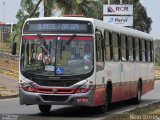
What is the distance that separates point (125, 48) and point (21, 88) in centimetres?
559

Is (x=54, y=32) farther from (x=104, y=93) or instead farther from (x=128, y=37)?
(x=128, y=37)

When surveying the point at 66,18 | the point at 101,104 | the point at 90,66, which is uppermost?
the point at 66,18

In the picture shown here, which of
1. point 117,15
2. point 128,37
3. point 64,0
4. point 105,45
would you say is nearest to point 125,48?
point 128,37

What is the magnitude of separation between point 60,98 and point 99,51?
194cm

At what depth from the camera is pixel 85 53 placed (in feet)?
57.0

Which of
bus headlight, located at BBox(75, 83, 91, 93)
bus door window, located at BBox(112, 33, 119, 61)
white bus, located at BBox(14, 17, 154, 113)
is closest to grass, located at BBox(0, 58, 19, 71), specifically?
bus door window, located at BBox(112, 33, 119, 61)

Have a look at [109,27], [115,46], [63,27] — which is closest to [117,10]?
[115,46]

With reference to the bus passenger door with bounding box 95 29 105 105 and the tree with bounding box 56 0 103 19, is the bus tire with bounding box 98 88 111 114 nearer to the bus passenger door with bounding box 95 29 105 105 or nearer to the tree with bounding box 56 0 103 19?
the bus passenger door with bounding box 95 29 105 105

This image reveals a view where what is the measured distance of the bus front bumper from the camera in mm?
16984

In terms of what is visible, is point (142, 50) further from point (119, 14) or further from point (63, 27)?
point (119, 14)

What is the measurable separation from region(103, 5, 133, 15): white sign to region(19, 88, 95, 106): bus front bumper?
138ft

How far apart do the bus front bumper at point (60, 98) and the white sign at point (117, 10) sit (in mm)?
42063

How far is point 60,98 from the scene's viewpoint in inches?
675

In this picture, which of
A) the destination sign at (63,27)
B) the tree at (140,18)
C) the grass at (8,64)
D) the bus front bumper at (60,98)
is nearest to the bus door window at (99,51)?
the destination sign at (63,27)
